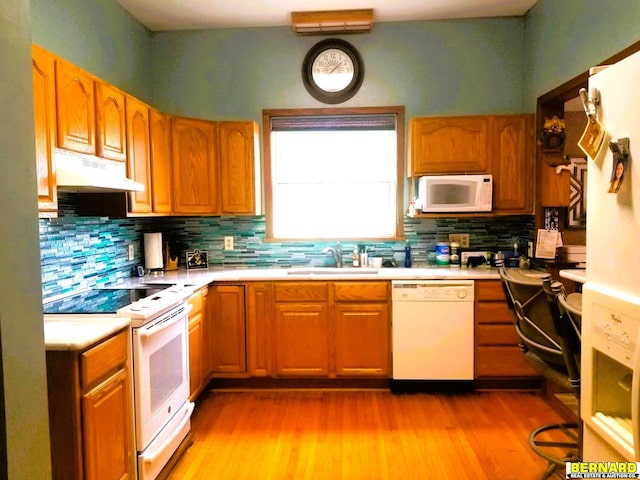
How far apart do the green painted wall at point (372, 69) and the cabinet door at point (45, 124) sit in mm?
1861

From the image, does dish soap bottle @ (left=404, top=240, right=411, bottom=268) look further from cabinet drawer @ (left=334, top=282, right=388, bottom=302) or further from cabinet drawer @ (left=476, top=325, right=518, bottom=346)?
cabinet drawer @ (left=476, top=325, right=518, bottom=346)

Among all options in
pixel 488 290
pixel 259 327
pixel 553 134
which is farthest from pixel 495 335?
pixel 259 327

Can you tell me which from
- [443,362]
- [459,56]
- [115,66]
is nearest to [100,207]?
[115,66]

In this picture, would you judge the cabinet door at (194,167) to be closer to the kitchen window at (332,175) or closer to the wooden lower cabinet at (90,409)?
the kitchen window at (332,175)

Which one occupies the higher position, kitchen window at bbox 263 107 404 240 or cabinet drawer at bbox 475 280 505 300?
kitchen window at bbox 263 107 404 240

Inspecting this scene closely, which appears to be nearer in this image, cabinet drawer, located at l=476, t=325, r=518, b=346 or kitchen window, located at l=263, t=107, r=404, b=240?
cabinet drawer, located at l=476, t=325, r=518, b=346

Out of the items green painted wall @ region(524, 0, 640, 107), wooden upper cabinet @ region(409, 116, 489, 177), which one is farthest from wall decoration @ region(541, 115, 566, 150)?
wooden upper cabinet @ region(409, 116, 489, 177)

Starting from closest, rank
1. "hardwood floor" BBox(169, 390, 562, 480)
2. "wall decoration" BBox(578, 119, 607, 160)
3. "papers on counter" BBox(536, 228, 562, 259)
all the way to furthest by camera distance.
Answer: "wall decoration" BBox(578, 119, 607, 160) → "hardwood floor" BBox(169, 390, 562, 480) → "papers on counter" BBox(536, 228, 562, 259)

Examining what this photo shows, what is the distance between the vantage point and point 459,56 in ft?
12.0

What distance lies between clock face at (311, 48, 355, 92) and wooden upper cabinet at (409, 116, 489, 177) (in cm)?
73

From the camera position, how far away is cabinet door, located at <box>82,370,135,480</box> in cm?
169

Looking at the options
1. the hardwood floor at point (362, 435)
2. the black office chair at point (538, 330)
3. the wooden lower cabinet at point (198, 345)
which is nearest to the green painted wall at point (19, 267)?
the hardwood floor at point (362, 435)

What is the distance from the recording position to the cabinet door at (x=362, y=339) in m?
3.26

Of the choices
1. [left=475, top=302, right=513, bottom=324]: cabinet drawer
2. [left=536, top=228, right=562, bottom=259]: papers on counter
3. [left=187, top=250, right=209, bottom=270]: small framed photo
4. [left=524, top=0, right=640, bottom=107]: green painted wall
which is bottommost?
[left=475, top=302, right=513, bottom=324]: cabinet drawer
